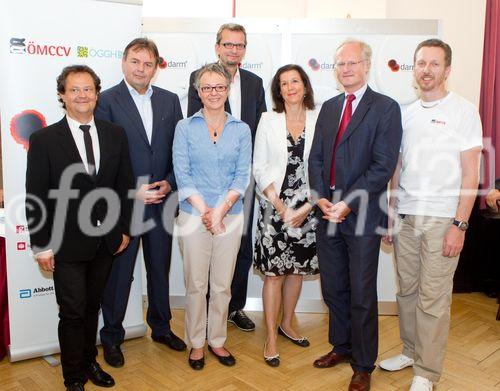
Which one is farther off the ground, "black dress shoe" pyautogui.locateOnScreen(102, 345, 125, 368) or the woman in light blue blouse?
the woman in light blue blouse

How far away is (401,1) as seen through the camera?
444cm

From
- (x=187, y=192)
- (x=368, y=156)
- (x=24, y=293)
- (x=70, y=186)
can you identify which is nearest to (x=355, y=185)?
(x=368, y=156)

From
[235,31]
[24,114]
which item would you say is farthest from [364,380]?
[24,114]

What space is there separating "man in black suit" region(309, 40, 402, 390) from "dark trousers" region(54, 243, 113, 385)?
116 centimetres

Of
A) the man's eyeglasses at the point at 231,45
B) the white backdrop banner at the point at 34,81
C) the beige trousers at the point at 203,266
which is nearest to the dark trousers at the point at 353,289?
the beige trousers at the point at 203,266

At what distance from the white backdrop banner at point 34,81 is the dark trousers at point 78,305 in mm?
550

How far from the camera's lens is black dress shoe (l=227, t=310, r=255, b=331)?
3318mm

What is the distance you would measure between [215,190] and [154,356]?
1125 millimetres

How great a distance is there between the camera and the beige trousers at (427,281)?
237 centimetres

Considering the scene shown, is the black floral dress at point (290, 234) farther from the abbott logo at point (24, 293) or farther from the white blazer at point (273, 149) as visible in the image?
the abbott logo at point (24, 293)

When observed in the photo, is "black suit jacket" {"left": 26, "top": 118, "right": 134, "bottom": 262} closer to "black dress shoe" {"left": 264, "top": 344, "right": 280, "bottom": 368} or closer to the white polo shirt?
"black dress shoe" {"left": 264, "top": 344, "right": 280, "bottom": 368}

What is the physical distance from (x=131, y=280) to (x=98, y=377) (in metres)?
0.56

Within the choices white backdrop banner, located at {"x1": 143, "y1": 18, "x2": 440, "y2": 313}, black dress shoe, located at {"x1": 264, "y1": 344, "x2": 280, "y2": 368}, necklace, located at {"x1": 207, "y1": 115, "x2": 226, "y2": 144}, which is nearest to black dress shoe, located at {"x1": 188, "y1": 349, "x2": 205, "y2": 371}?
black dress shoe, located at {"x1": 264, "y1": 344, "x2": 280, "y2": 368}

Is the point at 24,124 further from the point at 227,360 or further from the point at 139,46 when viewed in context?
the point at 227,360
